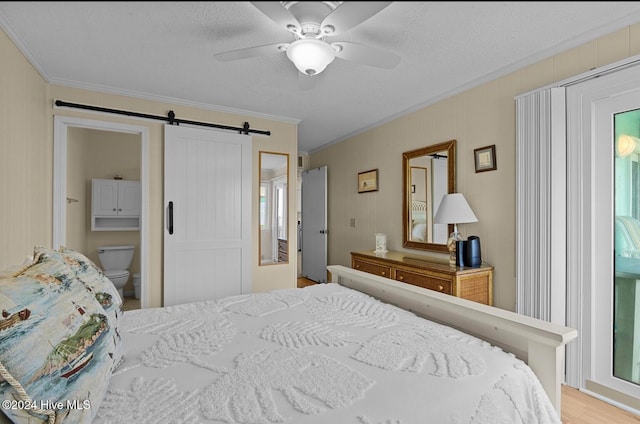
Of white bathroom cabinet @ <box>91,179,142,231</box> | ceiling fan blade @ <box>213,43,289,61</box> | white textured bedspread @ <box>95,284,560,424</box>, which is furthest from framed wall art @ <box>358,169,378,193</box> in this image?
white bathroom cabinet @ <box>91,179,142,231</box>

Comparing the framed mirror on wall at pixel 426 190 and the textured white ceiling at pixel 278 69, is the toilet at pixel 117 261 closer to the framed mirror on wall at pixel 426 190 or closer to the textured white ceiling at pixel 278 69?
the textured white ceiling at pixel 278 69

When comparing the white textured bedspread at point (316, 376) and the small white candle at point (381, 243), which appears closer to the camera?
the white textured bedspread at point (316, 376)

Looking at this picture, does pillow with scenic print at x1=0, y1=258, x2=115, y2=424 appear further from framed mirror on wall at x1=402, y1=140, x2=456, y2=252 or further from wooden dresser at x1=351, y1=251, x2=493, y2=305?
framed mirror on wall at x1=402, y1=140, x2=456, y2=252

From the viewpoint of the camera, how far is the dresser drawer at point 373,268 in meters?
3.10

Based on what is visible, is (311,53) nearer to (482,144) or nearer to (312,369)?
(312,369)

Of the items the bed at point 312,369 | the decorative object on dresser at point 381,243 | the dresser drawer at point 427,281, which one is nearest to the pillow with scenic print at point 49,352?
the bed at point 312,369

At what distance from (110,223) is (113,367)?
3.95m

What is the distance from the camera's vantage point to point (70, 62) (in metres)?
2.39

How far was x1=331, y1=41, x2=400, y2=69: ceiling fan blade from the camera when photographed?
1.62m

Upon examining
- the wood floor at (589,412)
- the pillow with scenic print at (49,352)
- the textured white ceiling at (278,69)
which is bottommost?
the wood floor at (589,412)

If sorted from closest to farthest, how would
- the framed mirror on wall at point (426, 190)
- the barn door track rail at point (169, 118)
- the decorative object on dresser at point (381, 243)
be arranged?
the barn door track rail at point (169, 118) → the framed mirror on wall at point (426, 190) → the decorative object on dresser at point (381, 243)

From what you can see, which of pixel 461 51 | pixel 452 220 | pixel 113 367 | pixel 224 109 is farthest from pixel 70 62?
pixel 452 220

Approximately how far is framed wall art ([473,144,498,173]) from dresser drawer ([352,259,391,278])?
3.93 ft

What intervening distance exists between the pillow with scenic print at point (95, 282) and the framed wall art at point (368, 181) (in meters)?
3.11
